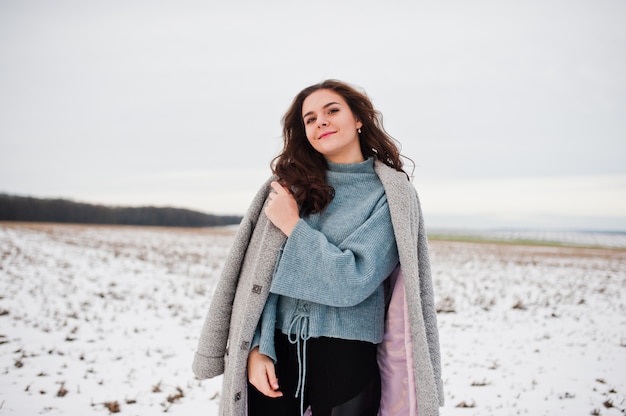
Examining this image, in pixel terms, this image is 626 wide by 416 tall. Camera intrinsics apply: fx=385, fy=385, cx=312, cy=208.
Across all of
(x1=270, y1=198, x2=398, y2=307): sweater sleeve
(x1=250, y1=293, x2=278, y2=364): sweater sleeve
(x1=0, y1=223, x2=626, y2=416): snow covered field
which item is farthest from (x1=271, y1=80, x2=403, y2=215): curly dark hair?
(x1=0, y1=223, x2=626, y2=416): snow covered field

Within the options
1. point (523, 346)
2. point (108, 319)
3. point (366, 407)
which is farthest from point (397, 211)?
point (108, 319)

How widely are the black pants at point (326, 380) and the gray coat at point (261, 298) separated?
17 cm

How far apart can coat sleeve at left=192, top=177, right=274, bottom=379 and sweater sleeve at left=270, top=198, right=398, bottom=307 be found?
13.4 inches

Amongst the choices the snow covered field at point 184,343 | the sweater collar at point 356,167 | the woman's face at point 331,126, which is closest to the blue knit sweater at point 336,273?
the sweater collar at point 356,167

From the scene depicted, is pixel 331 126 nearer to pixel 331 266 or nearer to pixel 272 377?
pixel 331 266

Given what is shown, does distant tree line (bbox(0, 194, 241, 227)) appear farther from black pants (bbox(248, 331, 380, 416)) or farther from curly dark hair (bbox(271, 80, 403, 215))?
black pants (bbox(248, 331, 380, 416))

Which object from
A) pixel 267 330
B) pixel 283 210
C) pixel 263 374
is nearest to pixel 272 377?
pixel 263 374

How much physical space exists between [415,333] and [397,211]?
1.97 ft

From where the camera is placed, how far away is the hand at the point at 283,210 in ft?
6.12

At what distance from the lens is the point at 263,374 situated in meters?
1.85

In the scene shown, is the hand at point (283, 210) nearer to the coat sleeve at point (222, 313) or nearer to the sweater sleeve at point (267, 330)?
the coat sleeve at point (222, 313)

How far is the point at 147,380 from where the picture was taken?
171 inches

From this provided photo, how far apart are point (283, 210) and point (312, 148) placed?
1.89ft

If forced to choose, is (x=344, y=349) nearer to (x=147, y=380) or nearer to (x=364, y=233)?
(x=364, y=233)
